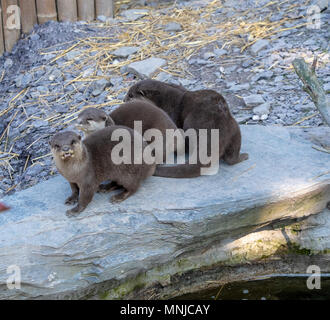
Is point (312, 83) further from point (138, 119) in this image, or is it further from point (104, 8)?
point (104, 8)

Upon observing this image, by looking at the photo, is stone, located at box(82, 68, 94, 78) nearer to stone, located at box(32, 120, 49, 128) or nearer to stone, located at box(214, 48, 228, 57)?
stone, located at box(32, 120, 49, 128)

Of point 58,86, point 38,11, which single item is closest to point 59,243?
point 58,86

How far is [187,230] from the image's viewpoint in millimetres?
3264

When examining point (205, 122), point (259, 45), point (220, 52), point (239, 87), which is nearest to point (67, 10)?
point (220, 52)

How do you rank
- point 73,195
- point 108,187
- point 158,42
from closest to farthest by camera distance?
point 73,195, point 108,187, point 158,42

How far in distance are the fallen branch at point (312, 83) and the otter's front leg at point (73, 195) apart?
5.69ft

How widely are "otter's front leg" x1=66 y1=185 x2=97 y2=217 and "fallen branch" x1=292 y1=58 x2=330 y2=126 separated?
167 cm

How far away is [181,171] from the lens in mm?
3617

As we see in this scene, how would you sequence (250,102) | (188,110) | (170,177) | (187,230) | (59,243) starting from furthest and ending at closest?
(250,102) → (188,110) → (170,177) → (187,230) → (59,243)

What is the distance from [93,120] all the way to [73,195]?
748mm

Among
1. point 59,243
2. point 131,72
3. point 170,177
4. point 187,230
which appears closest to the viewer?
point 59,243
